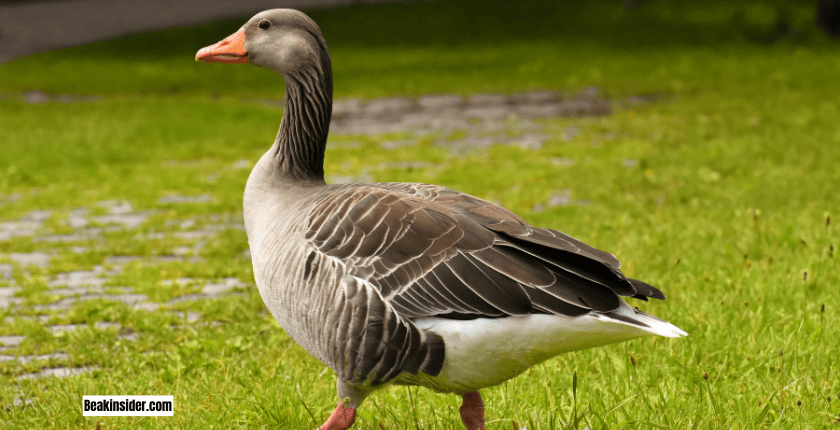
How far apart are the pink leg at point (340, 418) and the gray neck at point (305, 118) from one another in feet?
4.34

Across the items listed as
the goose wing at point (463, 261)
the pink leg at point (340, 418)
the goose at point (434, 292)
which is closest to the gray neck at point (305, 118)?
the goose at point (434, 292)

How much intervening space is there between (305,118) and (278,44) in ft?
1.36

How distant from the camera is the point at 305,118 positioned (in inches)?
160

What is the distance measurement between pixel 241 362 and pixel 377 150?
294 inches

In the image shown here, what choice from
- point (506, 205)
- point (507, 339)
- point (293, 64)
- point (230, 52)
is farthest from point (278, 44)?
point (506, 205)

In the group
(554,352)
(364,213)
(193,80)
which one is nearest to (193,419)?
(364,213)

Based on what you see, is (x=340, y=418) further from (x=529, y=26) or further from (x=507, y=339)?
(x=529, y=26)

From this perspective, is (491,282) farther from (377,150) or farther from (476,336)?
(377,150)

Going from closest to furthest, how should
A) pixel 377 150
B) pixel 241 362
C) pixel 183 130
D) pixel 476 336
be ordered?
pixel 476 336 → pixel 241 362 → pixel 377 150 → pixel 183 130

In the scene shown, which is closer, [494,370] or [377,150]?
[494,370]

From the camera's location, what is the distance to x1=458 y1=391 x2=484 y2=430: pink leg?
325 cm

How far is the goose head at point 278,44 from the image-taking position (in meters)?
3.99

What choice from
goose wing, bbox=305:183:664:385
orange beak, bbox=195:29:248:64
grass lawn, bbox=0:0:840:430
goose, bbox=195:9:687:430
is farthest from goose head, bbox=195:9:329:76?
grass lawn, bbox=0:0:840:430

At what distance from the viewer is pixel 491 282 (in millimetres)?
2891
